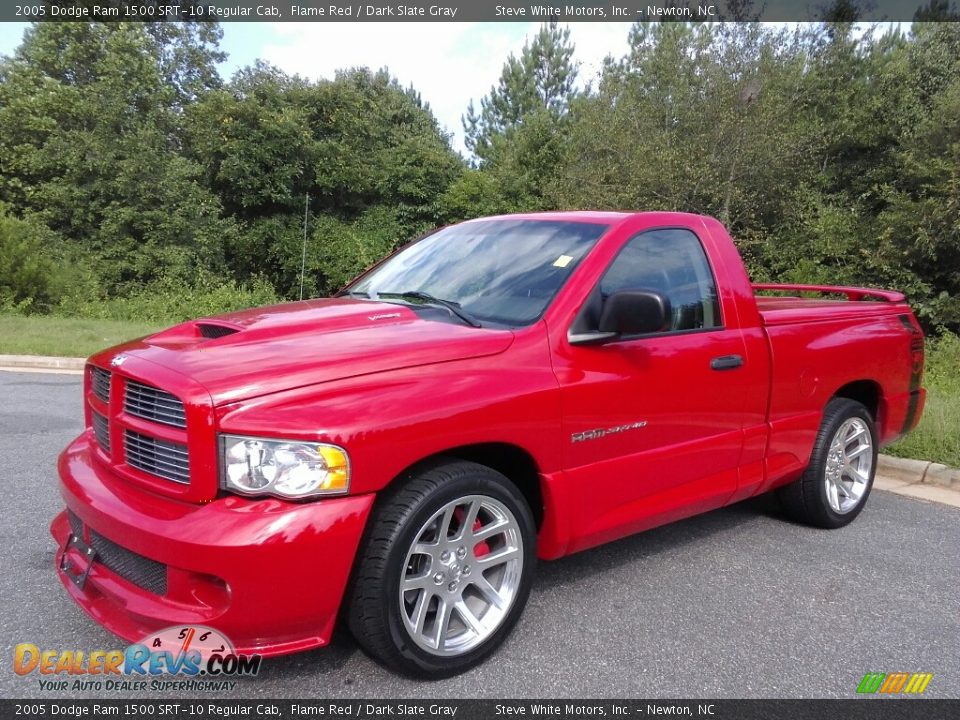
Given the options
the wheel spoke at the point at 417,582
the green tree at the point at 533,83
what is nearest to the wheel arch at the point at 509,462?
the wheel spoke at the point at 417,582

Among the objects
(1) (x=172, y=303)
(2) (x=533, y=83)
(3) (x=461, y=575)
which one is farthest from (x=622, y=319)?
(2) (x=533, y=83)

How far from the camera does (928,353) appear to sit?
45.0 feet

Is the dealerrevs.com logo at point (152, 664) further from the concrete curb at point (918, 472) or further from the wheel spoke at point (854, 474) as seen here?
the concrete curb at point (918, 472)

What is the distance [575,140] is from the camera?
23734mm

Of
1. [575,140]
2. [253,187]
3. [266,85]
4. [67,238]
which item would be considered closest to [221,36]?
[266,85]

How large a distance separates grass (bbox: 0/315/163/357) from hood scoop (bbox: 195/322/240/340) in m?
9.21

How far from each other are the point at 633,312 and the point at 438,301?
955mm

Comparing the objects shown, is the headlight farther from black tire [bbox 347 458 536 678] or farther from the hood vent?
the hood vent

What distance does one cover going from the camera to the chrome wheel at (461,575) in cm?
274

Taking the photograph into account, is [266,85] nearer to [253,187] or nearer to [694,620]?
[253,187]

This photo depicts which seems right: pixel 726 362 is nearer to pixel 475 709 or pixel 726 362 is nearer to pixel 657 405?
pixel 657 405

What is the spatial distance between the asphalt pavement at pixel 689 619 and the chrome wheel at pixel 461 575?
0.18m

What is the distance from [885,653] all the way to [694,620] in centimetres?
77

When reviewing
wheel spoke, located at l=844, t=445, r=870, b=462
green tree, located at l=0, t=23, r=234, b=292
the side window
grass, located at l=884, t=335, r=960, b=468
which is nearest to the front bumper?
the side window
